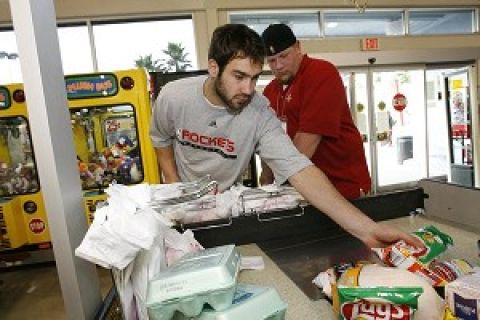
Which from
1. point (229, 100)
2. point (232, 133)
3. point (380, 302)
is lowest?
point (380, 302)

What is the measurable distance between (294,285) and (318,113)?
3.26ft

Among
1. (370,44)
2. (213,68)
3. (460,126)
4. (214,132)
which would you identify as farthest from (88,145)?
(460,126)

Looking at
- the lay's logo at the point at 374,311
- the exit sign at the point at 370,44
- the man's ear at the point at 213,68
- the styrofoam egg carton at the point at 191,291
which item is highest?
the exit sign at the point at 370,44

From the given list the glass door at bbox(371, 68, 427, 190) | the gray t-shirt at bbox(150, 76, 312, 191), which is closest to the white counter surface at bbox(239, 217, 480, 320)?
the gray t-shirt at bbox(150, 76, 312, 191)

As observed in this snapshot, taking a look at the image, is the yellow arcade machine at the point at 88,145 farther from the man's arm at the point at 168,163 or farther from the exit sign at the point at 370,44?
the exit sign at the point at 370,44

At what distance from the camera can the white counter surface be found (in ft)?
2.81

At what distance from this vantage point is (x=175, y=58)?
5047mm

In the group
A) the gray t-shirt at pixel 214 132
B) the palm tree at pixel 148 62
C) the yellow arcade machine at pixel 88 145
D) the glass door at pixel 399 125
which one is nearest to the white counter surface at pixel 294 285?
the gray t-shirt at pixel 214 132

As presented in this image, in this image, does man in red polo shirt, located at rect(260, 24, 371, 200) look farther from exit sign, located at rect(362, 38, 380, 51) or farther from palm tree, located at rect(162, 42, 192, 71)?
exit sign, located at rect(362, 38, 380, 51)

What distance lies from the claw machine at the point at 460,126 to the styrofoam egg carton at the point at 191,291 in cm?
676

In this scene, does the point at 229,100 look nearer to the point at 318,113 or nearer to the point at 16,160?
the point at 318,113

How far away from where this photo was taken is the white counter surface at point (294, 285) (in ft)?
2.81

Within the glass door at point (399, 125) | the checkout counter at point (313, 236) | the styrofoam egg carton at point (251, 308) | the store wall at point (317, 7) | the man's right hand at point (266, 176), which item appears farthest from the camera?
the glass door at point (399, 125)

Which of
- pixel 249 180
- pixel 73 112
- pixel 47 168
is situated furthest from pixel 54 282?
pixel 47 168
